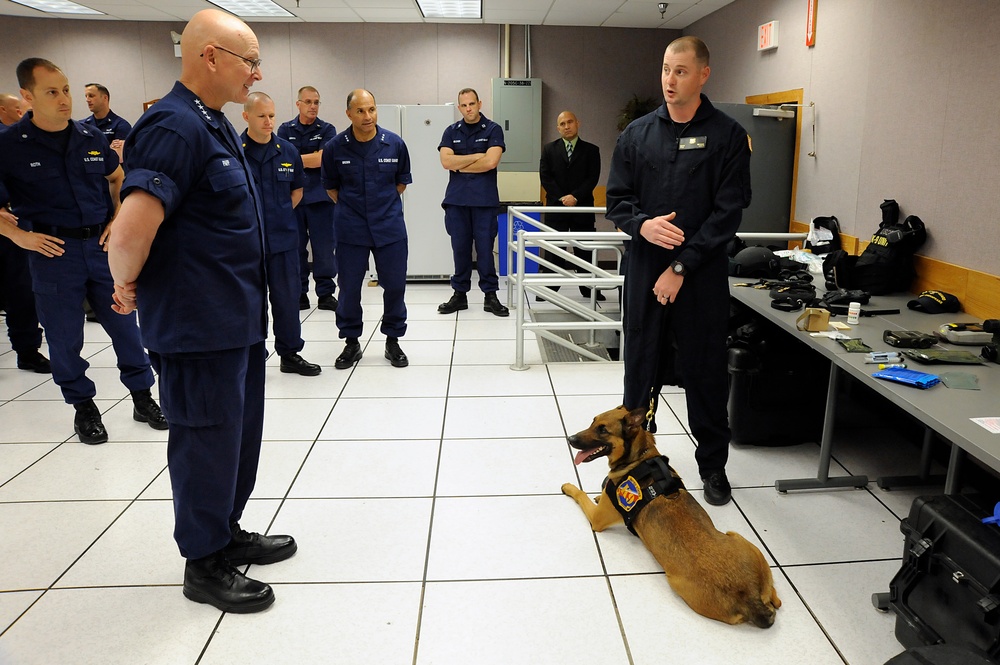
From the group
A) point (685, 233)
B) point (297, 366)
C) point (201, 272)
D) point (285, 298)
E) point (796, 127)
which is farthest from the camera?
point (796, 127)

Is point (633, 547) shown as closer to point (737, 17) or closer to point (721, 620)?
point (721, 620)

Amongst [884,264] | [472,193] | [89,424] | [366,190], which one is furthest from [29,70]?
[884,264]

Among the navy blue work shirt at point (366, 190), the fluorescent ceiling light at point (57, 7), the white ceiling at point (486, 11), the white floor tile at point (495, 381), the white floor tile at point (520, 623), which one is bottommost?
the white floor tile at point (520, 623)

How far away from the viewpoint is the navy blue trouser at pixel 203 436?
1.87 meters

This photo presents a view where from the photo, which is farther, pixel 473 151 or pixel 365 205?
pixel 473 151

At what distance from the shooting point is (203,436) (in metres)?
1.91

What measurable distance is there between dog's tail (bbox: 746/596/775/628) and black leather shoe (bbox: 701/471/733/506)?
0.73 meters

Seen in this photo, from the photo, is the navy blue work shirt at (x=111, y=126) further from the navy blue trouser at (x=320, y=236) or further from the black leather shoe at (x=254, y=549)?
Answer: the black leather shoe at (x=254, y=549)

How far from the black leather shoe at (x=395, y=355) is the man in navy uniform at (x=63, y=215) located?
59.6 inches

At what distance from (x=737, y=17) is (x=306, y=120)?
150 inches

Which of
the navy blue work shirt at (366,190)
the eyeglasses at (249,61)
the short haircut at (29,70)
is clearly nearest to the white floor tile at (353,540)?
the eyeglasses at (249,61)

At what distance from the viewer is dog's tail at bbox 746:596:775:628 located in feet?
6.17

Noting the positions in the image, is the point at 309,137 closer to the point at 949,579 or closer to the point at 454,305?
the point at 454,305

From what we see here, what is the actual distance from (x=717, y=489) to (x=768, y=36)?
3.96m
